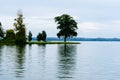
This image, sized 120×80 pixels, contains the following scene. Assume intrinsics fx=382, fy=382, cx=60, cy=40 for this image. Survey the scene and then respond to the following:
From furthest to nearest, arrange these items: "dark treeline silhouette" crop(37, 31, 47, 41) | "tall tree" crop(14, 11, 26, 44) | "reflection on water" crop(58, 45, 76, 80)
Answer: "dark treeline silhouette" crop(37, 31, 47, 41) < "tall tree" crop(14, 11, 26, 44) < "reflection on water" crop(58, 45, 76, 80)

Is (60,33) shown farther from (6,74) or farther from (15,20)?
(6,74)

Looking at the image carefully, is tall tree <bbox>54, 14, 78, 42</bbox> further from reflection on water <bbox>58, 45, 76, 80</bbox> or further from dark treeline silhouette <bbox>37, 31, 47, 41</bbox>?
reflection on water <bbox>58, 45, 76, 80</bbox>

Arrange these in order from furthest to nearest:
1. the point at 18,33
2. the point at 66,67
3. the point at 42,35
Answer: the point at 42,35 < the point at 18,33 < the point at 66,67

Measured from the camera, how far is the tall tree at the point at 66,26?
169250 millimetres

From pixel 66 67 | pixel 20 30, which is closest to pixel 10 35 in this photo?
pixel 20 30

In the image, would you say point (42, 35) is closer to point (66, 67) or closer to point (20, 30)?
point (20, 30)

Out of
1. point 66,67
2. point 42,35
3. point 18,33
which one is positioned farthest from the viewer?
point 42,35

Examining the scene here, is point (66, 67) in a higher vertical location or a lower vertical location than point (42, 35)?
lower

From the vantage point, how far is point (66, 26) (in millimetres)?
170500

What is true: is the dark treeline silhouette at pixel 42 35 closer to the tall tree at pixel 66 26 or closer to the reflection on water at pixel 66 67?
the tall tree at pixel 66 26

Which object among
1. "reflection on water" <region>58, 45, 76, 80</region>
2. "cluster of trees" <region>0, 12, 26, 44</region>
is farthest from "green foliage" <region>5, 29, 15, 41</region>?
"reflection on water" <region>58, 45, 76, 80</region>

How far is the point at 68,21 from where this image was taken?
559 ft

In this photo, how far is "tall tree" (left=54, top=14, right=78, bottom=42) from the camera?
169250 mm

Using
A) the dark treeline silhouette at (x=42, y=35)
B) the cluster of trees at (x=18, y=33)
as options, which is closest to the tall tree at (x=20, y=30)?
the cluster of trees at (x=18, y=33)
